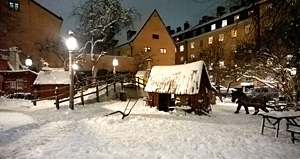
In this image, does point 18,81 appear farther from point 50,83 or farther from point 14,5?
point 14,5

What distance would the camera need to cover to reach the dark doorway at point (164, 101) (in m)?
15.1

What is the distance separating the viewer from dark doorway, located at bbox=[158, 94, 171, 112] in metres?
15.1

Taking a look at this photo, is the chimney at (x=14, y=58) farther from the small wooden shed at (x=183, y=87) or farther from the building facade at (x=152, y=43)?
the small wooden shed at (x=183, y=87)

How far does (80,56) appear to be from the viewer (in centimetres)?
2908

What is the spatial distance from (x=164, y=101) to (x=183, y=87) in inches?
98.3

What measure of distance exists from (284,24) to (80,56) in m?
26.9

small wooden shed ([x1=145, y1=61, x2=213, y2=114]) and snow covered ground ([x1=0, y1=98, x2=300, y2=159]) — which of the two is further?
small wooden shed ([x1=145, y1=61, x2=213, y2=114])

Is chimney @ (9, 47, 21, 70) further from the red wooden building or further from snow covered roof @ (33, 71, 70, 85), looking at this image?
snow covered roof @ (33, 71, 70, 85)

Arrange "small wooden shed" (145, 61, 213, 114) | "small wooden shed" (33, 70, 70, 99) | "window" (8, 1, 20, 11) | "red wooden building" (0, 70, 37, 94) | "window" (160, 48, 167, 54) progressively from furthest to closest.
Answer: "window" (160, 48, 167, 54), "window" (8, 1, 20, 11), "red wooden building" (0, 70, 37, 94), "small wooden shed" (33, 70, 70, 99), "small wooden shed" (145, 61, 213, 114)

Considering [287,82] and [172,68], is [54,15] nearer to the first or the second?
[172,68]

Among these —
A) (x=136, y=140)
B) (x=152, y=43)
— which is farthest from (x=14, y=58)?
(x=136, y=140)

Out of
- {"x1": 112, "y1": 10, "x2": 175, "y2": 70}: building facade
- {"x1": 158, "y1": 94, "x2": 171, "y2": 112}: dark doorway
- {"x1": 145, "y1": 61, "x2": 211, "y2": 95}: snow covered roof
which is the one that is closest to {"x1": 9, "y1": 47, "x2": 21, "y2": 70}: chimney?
{"x1": 112, "y1": 10, "x2": 175, "y2": 70}: building facade

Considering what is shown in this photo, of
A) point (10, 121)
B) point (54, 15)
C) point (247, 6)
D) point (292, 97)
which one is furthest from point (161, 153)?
point (54, 15)

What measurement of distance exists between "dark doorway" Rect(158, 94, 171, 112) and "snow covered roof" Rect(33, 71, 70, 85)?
10.0 meters
